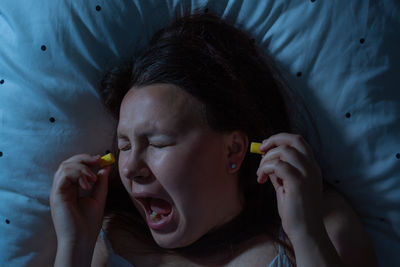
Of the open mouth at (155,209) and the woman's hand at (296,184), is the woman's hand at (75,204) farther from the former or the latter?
the woman's hand at (296,184)

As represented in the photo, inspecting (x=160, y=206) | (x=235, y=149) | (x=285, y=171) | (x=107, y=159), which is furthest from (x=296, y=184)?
(x=107, y=159)

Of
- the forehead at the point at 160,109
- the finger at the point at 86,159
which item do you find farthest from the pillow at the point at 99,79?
the forehead at the point at 160,109

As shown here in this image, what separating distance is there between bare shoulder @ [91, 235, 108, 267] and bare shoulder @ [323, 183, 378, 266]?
50 cm

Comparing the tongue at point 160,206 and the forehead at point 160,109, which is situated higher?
the forehead at point 160,109

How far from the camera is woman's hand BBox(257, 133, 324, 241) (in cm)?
90

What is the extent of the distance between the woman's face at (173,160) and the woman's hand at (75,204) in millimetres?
100

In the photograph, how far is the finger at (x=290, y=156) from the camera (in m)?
0.91

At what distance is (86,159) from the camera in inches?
40.1

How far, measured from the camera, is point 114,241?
1114 millimetres

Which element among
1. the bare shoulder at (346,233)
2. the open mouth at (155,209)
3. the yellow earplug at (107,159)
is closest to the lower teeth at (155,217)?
the open mouth at (155,209)

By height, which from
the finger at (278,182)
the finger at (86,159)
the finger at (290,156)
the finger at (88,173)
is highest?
the finger at (290,156)

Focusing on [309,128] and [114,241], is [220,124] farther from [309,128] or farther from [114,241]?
[114,241]

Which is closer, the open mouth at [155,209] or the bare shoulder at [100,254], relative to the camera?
the open mouth at [155,209]

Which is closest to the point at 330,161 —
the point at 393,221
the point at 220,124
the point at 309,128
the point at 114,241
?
the point at 309,128
